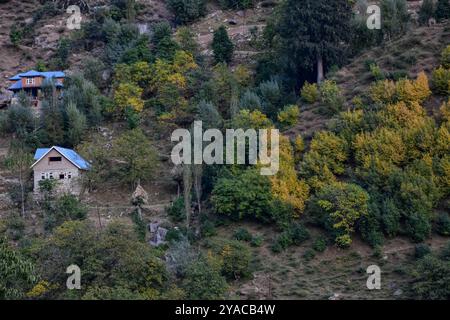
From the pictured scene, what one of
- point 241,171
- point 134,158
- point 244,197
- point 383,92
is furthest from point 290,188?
point 134,158

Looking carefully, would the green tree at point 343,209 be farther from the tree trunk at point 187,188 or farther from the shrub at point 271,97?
the shrub at point 271,97

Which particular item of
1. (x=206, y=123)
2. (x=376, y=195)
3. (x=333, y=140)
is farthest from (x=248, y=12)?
(x=376, y=195)

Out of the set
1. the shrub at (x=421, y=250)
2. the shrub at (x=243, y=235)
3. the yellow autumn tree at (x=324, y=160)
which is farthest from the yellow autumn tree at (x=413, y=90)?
the shrub at (x=243, y=235)

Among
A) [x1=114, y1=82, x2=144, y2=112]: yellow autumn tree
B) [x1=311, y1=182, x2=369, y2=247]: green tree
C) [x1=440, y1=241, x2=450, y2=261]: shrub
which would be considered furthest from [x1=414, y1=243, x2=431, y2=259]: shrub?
[x1=114, y1=82, x2=144, y2=112]: yellow autumn tree

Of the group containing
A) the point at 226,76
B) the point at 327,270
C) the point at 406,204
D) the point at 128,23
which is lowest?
the point at 327,270

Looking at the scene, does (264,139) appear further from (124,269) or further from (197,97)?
(124,269)
